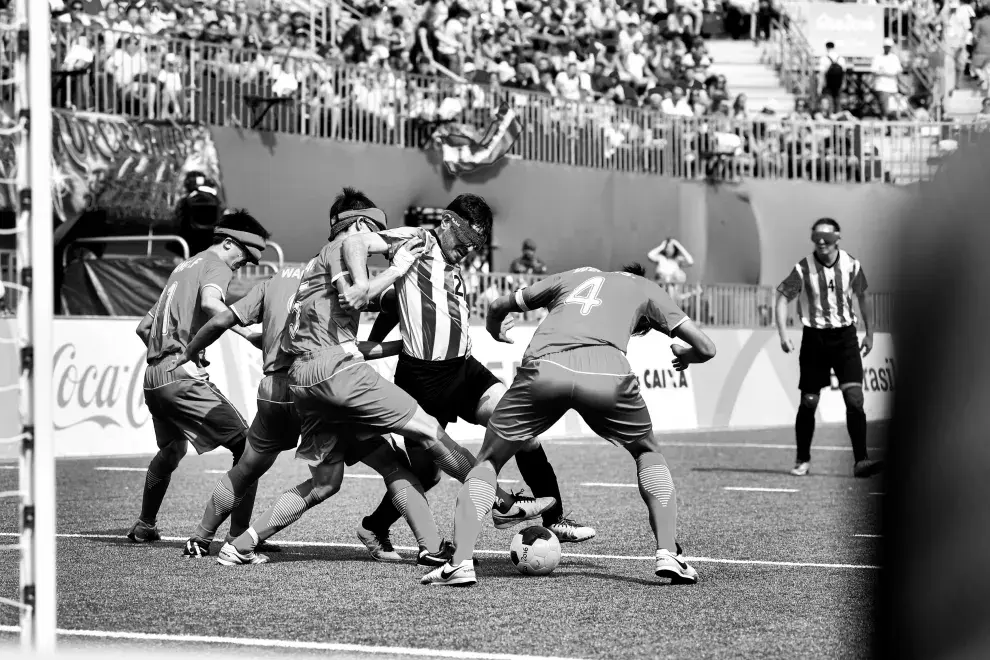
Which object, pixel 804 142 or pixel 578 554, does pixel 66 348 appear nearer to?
pixel 578 554

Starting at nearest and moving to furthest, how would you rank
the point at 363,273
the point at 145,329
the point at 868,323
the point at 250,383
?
the point at 868,323 < the point at 363,273 < the point at 145,329 < the point at 250,383

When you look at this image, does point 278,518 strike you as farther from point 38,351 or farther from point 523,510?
point 38,351

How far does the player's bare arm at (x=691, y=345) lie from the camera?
738cm

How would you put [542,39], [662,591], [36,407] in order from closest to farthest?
[36,407] → [662,591] → [542,39]

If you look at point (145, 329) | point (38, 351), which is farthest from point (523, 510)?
point (38, 351)

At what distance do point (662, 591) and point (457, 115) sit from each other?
17.1 metres

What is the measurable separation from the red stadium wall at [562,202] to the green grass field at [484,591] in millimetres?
10560

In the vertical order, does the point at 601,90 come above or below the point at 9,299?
above

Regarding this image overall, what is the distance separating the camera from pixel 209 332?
8266 millimetres

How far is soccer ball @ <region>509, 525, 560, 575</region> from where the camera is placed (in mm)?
7590

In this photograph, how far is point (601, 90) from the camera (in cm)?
2756

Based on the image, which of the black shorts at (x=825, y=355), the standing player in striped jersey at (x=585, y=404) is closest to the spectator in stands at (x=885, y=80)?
the black shorts at (x=825, y=355)

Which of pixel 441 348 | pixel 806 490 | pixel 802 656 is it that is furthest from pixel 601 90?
pixel 802 656

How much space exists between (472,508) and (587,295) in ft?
3.91
